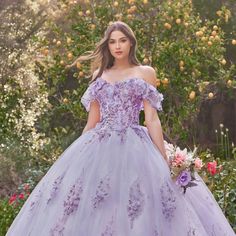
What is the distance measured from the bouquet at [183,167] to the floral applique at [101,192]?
1.73 ft

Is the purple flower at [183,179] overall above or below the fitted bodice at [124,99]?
below

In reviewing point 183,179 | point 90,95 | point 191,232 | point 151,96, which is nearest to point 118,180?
point 183,179

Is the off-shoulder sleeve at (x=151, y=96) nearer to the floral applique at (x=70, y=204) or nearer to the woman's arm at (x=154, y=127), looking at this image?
the woman's arm at (x=154, y=127)

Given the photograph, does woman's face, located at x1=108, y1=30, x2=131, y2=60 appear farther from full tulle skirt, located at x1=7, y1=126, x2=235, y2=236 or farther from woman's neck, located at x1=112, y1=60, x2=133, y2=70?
full tulle skirt, located at x1=7, y1=126, x2=235, y2=236

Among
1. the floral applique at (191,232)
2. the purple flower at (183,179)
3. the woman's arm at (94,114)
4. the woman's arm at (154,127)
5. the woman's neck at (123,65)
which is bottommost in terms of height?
the floral applique at (191,232)

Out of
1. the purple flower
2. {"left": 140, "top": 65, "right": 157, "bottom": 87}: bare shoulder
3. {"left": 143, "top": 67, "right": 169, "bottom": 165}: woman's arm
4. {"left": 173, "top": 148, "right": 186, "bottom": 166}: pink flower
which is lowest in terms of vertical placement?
the purple flower

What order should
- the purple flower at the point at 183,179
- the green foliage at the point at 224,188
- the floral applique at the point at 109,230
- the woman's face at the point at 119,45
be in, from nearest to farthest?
the floral applique at the point at 109,230 → the purple flower at the point at 183,179 → the woman's face at the point at 119,45 → the green foliage at the point at 224,188

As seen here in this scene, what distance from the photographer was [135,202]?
5148mm

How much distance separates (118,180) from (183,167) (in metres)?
0.53

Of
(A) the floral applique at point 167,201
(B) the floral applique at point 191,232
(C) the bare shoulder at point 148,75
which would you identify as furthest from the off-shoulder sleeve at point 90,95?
(B) the floral applique at point 191,232

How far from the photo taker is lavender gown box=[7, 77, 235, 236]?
5109mm

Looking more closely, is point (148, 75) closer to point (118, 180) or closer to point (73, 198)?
point (118, 180)

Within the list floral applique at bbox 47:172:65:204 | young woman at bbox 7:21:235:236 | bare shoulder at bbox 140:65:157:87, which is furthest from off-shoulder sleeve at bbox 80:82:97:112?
floral applique at bbox 47:172:65:204

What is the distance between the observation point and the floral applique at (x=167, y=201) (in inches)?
203
